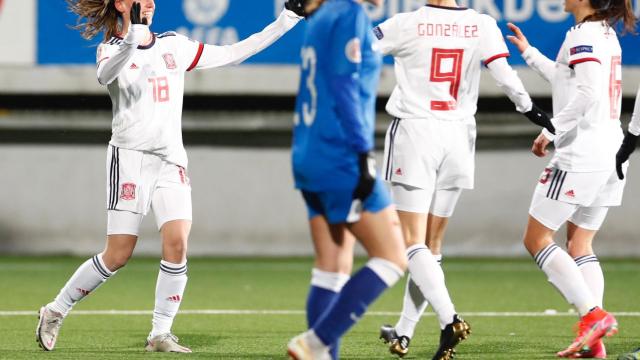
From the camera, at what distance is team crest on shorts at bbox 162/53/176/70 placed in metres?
6.89

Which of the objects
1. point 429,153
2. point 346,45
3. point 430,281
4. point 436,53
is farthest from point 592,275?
point 346,45

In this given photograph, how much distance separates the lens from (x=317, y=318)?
17.1 feet

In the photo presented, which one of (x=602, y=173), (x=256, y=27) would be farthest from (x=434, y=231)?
(x=256, y=27)

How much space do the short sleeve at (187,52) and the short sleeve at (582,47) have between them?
83.5 inches

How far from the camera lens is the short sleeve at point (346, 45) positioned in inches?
194

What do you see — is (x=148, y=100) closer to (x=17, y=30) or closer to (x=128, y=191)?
(x=128, y=191)

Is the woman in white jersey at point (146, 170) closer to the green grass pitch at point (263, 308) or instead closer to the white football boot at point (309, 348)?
the green grass pitch at point (263, 308)

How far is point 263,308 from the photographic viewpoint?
933 cm

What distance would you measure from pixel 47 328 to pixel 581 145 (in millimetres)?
3143

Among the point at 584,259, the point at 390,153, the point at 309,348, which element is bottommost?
the point at 584,259

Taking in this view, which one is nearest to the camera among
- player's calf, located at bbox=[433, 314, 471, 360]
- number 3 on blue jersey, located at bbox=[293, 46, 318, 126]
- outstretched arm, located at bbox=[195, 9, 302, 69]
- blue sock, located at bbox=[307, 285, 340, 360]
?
number 3 on blue jersey, located at bbox=[293, 46, 318, 126]

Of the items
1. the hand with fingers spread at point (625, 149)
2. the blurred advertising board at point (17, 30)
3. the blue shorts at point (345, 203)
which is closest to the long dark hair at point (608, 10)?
the hand with fingers spread at point (625, 149)

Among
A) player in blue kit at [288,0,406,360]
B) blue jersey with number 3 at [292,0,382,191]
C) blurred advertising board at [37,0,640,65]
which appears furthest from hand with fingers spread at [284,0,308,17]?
blurred advertising board at [37,0,640,65]

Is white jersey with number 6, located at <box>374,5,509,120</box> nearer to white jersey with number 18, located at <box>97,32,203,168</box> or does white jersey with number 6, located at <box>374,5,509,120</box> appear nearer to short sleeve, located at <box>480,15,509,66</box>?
short sleeve, located at <box>480,15,509,66</box>
